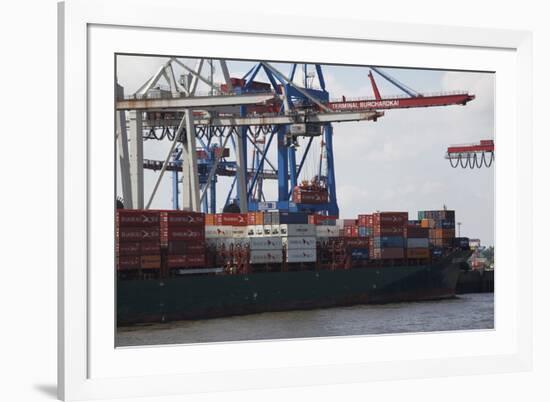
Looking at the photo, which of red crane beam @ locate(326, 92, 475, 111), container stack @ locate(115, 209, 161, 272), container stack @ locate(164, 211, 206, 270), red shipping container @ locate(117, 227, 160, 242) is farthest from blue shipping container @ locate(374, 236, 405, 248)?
red shipping container @ locate(117, 227, 160, 242)

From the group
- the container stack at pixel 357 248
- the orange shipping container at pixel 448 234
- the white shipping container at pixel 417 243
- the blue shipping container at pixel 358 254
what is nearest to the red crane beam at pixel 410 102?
the container stack at pixel 357 248

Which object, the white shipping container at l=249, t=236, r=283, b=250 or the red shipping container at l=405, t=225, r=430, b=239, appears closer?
the white shipping container at l=249, t=236, r=283, b=250

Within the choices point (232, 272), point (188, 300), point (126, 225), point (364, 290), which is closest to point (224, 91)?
point (126, 225)

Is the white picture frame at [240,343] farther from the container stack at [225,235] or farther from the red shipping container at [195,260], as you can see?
the container stack at [225,235]

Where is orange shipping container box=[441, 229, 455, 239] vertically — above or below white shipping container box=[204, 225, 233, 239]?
below

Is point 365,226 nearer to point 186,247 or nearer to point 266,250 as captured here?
point 266,250

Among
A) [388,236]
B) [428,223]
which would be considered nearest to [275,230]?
[388,236]

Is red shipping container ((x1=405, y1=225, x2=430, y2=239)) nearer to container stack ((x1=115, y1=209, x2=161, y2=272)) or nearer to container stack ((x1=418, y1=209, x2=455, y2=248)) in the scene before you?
container stack ((x1=418, y1=209, x2=455, y2=248))
